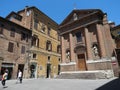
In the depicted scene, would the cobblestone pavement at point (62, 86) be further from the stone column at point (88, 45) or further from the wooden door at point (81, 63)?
the wooden door at point (81, 63)

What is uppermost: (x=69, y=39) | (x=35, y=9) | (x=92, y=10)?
(x=35, y=9)

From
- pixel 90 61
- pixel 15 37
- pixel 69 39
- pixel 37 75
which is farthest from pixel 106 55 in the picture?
pixel 15 37

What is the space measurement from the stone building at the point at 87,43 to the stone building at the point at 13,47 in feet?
25.1

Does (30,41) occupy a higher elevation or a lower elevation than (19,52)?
higher

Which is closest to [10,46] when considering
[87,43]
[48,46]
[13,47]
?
[13,47]

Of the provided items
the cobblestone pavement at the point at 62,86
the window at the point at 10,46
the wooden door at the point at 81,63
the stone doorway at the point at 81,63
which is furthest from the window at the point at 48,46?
the cobblestone pavement at the point at 62,86

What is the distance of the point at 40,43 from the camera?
2730cm

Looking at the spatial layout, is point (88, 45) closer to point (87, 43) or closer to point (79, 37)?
point (87, 43)

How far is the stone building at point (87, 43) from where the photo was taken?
17.6 meters

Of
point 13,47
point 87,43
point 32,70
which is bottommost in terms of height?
point 32,70

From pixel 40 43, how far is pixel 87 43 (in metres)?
12.0

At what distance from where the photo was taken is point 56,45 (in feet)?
108

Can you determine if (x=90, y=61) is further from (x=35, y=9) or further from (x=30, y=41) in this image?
(x=35, y=9)

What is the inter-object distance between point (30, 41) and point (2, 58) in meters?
7.28
